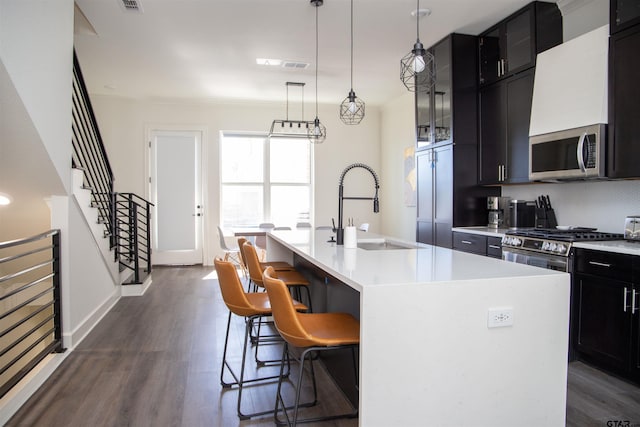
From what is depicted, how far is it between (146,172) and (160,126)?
0.81 metres

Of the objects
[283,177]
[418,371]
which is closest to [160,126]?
[283,177]

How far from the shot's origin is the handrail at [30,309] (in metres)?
2.67

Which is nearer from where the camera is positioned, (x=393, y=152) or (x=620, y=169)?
(x=620, y=169)

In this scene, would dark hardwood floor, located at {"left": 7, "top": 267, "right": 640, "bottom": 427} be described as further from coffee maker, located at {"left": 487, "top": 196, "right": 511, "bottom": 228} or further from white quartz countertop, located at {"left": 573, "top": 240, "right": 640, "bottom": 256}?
coffee maker, located at {"left": 487, "top": 196, "right": 511, "bottom": 228}

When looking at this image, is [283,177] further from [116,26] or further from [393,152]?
[116,26]

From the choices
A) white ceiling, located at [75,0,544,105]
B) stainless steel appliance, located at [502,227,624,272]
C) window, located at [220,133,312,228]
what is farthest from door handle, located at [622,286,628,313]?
window, located at [220,133,312,228]

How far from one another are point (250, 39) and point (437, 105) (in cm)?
215

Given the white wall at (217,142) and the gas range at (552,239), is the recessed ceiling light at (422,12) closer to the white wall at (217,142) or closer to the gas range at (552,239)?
the gas range at (552,239)

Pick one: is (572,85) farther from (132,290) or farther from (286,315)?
(132,290)

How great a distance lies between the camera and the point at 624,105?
2.99 m

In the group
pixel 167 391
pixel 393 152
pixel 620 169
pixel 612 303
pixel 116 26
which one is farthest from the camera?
pixel 393 152

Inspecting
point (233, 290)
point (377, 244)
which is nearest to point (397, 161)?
point (377, 244)

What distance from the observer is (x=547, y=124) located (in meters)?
3.58

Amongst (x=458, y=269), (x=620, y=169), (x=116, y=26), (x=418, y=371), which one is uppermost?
(x=116, y=26)
